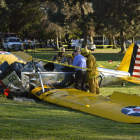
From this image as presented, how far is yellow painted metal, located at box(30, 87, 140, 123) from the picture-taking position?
6.52 meters

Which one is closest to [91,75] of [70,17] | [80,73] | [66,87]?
[80,73]

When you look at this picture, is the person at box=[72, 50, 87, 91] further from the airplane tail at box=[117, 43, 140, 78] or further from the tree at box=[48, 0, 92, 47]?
the tree at box=[48, 0, 92, 47]

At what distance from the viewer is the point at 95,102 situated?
744 centimetres

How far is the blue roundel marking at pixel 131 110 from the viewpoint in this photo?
6374 millimetres

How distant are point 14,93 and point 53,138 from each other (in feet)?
14.0

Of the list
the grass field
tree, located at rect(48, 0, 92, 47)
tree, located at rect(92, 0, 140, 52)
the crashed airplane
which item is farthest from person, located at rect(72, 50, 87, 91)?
→ tree, located at rect(48, 0, 92, 47)

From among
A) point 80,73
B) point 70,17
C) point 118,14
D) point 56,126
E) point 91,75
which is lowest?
point 56,126

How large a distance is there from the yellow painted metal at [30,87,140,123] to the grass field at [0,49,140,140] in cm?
18

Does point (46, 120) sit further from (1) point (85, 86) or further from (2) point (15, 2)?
(2) point (15, 2)

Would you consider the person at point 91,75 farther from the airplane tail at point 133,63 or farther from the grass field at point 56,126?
the grass field at point 56,126

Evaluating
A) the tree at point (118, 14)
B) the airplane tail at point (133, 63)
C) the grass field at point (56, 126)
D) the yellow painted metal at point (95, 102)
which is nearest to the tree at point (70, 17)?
the tree at point (118, 14)

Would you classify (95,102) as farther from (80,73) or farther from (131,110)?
(80,73)

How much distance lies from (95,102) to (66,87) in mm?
2179

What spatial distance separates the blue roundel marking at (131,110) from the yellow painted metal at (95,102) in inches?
3.6
